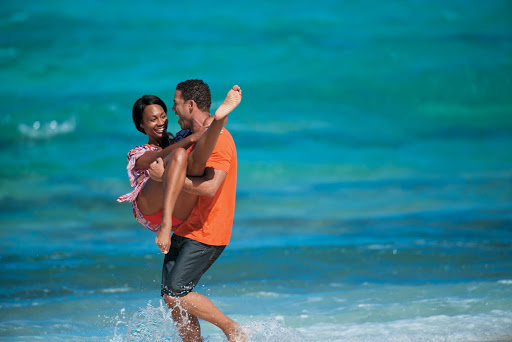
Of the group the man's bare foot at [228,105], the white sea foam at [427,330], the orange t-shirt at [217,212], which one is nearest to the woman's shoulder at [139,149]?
the orange t-shirt at [217,212]

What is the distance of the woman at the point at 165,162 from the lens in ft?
11.6

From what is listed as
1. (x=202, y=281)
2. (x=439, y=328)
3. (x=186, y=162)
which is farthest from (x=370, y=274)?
(x=186, y=162)

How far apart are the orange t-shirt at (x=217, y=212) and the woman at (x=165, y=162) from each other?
0.21 feet

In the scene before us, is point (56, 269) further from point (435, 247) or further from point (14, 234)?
point (435, 247)

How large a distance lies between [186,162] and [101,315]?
10.5ft

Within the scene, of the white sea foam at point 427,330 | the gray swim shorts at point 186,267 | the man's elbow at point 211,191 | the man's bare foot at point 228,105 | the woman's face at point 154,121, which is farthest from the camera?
the white sea foam at point 427,330

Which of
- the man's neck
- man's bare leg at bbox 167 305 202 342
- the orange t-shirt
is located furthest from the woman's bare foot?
the man's neck

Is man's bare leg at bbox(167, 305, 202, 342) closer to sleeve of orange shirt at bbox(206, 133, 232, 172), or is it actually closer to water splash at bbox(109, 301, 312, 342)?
water splash at bbox(109, 301, 312, 342)

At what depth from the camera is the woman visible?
3549 mm

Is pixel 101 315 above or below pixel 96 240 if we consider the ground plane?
below

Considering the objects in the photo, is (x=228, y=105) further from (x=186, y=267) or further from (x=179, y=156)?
(x=186, y=267)

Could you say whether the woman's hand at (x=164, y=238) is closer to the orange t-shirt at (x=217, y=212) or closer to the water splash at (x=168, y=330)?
the orange t-shirt at (x=217, y=212)

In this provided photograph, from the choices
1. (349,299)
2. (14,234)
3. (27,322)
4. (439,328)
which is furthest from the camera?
(14,234)

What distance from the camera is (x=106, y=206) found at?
12.9m
